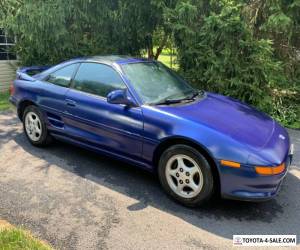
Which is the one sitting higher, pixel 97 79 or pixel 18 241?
pixel 97 79

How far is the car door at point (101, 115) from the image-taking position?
401cm

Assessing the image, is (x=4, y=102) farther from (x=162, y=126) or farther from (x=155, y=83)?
(x=162, y=126)

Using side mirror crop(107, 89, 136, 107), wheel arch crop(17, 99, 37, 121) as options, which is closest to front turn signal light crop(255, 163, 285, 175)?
side mirror crop(107, 89, 136, 107)

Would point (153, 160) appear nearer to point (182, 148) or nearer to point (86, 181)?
point (182, 148)

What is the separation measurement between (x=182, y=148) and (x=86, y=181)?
53.9 inches

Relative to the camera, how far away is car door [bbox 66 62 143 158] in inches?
158

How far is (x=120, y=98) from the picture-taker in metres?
3.98

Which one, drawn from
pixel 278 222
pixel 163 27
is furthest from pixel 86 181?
pixel 163 27

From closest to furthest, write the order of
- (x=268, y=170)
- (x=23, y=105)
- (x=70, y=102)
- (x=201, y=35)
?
1. (x=268, y=170)
2. (x=70, y=102)
3. (x=23, y=105)
4. (x=201, y=35)

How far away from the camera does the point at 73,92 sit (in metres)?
4.62

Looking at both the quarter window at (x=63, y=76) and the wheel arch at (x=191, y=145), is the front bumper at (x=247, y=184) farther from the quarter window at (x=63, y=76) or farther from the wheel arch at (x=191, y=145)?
the quarter window at (x=63, y=76)

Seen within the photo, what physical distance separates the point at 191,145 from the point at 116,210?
1.02 metres

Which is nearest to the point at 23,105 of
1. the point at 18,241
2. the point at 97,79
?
the point at 97,79

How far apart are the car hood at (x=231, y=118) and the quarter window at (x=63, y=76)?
1.57m
